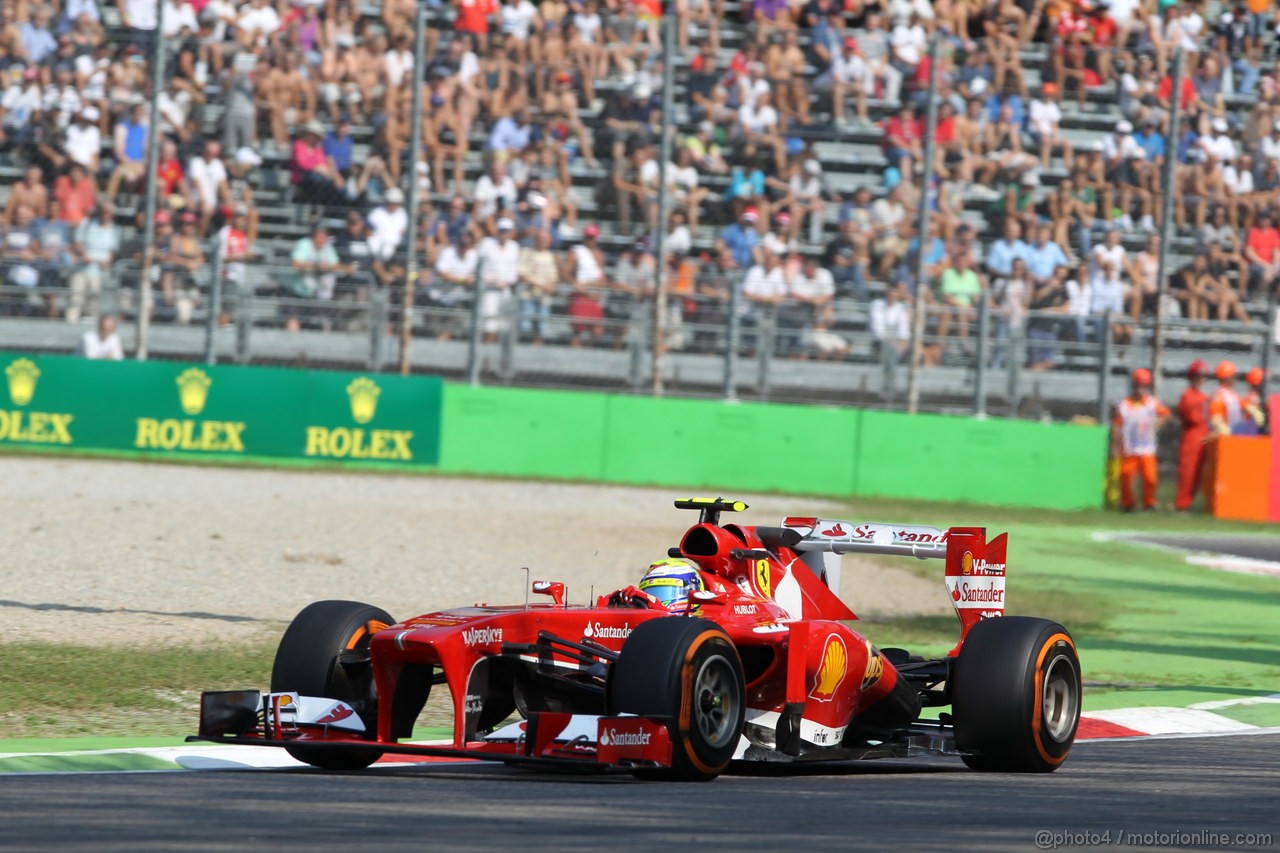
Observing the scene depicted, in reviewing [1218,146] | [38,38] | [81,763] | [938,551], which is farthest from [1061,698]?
[38,38]

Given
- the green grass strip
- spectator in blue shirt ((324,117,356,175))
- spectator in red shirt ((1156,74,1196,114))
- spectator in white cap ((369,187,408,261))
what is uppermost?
spectator in red shirt ((1156,74,1196,114))

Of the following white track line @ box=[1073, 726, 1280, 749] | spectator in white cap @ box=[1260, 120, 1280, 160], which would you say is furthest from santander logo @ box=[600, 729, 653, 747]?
spectator in white cap @ box=[1260, 120, 1280, 160]

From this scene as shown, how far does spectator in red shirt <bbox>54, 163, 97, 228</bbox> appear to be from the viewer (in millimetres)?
20750

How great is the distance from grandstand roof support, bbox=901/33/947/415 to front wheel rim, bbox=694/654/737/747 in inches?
594

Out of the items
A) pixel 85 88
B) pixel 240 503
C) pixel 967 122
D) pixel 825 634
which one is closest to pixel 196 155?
pixel 85 88

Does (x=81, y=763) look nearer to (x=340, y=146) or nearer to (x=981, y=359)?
(x=340, y=146)

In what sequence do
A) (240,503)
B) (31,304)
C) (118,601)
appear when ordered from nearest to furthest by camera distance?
(118,601), (240,503), (31,304)

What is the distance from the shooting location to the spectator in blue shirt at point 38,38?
21625 mm

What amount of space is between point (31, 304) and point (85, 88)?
8.49ft

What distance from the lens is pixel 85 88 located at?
70.1 ft

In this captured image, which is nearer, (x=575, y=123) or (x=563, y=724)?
(x=563, y=724)

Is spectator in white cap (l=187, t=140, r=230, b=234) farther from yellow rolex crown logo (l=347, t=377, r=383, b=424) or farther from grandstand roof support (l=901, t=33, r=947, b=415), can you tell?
grandstand roof support (l=901, t=33, r=947, b=415)

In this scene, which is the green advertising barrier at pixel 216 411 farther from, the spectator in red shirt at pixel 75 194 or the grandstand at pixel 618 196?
the spectator in red shirt at pixel 75 194

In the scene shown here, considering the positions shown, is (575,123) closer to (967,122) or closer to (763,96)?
(763,96)
